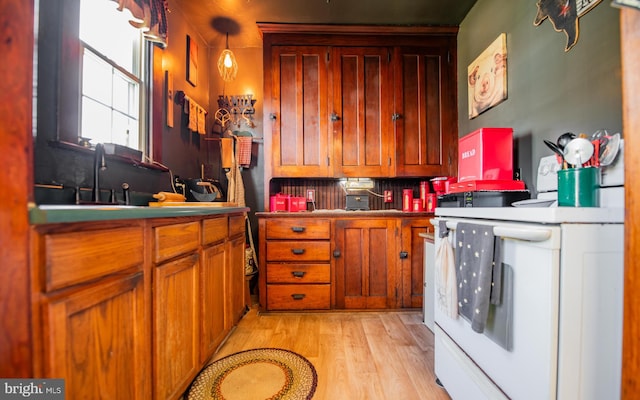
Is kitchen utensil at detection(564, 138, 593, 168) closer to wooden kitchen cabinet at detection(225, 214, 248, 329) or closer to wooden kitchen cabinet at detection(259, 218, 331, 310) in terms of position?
wooden kitchen cabinet at detection(259, 218, 331, 310)

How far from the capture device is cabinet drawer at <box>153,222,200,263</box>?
105cm

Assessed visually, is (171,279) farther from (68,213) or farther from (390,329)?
(390,329)

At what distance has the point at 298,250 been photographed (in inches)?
90.9

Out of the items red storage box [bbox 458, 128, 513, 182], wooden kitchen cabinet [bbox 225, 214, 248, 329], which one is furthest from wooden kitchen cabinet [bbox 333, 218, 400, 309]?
red storage box [bbox 458, 128, 513, 182]

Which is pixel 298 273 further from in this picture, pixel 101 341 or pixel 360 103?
pixel 360 103

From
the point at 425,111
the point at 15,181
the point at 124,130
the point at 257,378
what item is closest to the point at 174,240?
the point at 15,181

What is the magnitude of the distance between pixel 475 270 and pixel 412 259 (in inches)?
57.3

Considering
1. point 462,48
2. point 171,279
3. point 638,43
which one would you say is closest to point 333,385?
point 171,279

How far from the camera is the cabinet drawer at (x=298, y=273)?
2303mm

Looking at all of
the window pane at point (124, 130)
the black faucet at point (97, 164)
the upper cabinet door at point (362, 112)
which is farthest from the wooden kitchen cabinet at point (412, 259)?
the window pane at point (124, 130)

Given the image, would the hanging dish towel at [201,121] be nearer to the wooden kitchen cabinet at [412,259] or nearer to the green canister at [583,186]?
the wooden kitchen cabinet at [412,259]

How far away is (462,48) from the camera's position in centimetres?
243

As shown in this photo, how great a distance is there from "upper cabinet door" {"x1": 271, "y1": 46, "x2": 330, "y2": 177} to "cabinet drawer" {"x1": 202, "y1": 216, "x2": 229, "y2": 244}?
0.91 metres

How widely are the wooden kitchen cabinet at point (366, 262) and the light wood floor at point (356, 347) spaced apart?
0.16 m
